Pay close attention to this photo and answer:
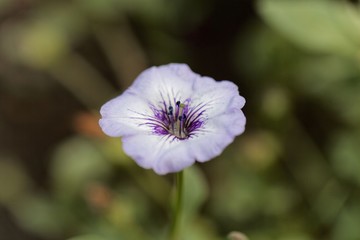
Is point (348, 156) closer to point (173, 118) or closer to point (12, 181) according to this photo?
point (173, 118)

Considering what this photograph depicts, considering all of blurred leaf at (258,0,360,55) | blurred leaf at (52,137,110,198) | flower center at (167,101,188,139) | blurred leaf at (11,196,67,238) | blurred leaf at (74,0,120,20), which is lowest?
blurred leaf at (11,196,67,238)

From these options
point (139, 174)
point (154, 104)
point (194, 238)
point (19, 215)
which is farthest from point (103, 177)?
point (154, 104)

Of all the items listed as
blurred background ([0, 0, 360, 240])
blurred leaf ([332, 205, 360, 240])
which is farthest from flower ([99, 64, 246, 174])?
blurred leaf ([332, 205, 360, 240])

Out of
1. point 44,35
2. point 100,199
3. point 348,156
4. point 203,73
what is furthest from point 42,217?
point 348,156

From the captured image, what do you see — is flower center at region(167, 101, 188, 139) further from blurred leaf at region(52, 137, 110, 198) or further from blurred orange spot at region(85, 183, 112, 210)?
blurred leaf at region(52, 137, 110, 198)

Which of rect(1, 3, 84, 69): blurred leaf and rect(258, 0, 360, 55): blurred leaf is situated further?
rect(1, 3, 84, 69): blurred leaf

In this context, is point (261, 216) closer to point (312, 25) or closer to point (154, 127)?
point (312, 25)
